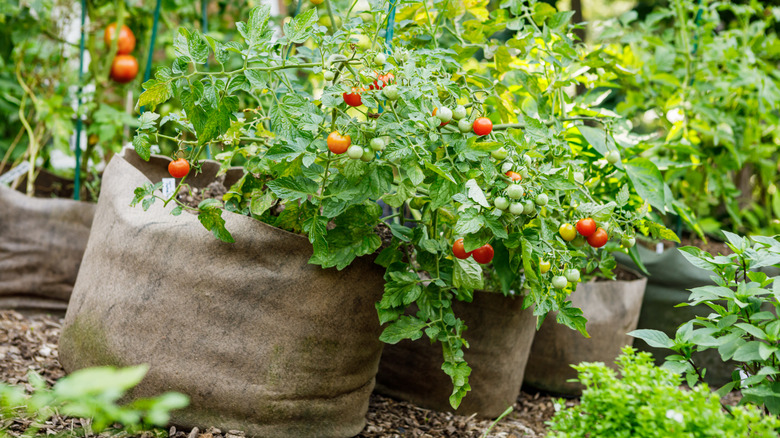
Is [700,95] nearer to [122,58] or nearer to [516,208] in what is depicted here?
[516,208]

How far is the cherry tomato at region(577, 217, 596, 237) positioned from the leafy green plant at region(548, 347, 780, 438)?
30cm

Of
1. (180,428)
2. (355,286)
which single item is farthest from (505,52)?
(180,428)

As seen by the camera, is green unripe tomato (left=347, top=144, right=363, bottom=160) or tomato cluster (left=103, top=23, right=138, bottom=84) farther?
tomato cluster (left=103, top=23, right=138, bottom=84)

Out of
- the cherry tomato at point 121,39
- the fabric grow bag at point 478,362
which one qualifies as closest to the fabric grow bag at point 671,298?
the fabric grow bag at point 478,362

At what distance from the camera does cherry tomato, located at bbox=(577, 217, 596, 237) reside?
Result: 1184mm

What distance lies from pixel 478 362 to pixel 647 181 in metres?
0.63

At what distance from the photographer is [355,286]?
1.32 meters

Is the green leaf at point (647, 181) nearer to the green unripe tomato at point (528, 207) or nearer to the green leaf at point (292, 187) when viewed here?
the green unripe tomato at point (528, 207)

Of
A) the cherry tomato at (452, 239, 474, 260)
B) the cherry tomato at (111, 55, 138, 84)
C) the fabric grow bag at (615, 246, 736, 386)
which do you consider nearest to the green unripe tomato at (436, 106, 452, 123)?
the cherry tomato at (452, 239, 474, 260)

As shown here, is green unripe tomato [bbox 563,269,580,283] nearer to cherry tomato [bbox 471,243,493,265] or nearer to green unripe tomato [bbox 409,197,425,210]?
cherry tomato [bbox 471,243,493,265]

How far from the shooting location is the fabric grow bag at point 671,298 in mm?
2074

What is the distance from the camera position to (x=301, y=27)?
1.12m

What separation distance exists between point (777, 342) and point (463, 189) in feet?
1.87

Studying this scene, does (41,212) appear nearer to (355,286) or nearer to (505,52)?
(355,286)
